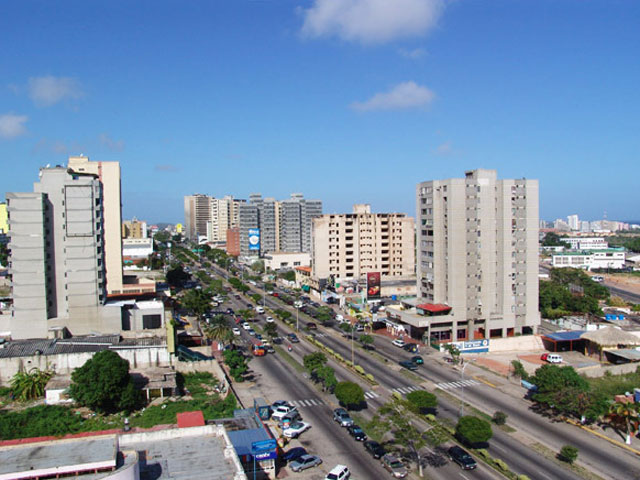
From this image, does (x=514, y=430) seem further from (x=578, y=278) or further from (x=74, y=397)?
(x=578, y=278)

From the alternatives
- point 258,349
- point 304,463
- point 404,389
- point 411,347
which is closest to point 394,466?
point 304,463

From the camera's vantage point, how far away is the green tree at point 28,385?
165 feet

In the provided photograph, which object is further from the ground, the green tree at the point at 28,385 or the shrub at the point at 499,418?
the green tree at the point at 28,385

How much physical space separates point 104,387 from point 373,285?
66284mm

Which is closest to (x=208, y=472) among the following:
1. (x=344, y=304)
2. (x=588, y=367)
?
(x=588, y=367)

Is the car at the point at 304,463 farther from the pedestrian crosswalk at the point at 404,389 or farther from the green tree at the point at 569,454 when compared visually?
the green tree at the point at 569,454

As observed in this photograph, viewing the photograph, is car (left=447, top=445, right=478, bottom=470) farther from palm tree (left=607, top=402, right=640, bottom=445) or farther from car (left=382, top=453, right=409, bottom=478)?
palm tree (left=607, top=402, right=640, bottom=445)

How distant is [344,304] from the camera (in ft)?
351

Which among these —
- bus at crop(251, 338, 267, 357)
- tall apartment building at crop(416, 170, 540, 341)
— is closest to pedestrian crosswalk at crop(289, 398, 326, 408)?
bus at crop(251, 338, 267, 357)

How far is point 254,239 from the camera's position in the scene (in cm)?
19450

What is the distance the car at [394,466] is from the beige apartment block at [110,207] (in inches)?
2658

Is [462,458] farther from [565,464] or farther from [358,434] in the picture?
[358,434]

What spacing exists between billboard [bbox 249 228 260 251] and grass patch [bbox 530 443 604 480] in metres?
158

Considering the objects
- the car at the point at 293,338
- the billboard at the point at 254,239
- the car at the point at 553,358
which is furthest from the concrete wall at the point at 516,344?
the billboard at the point at 254,239
